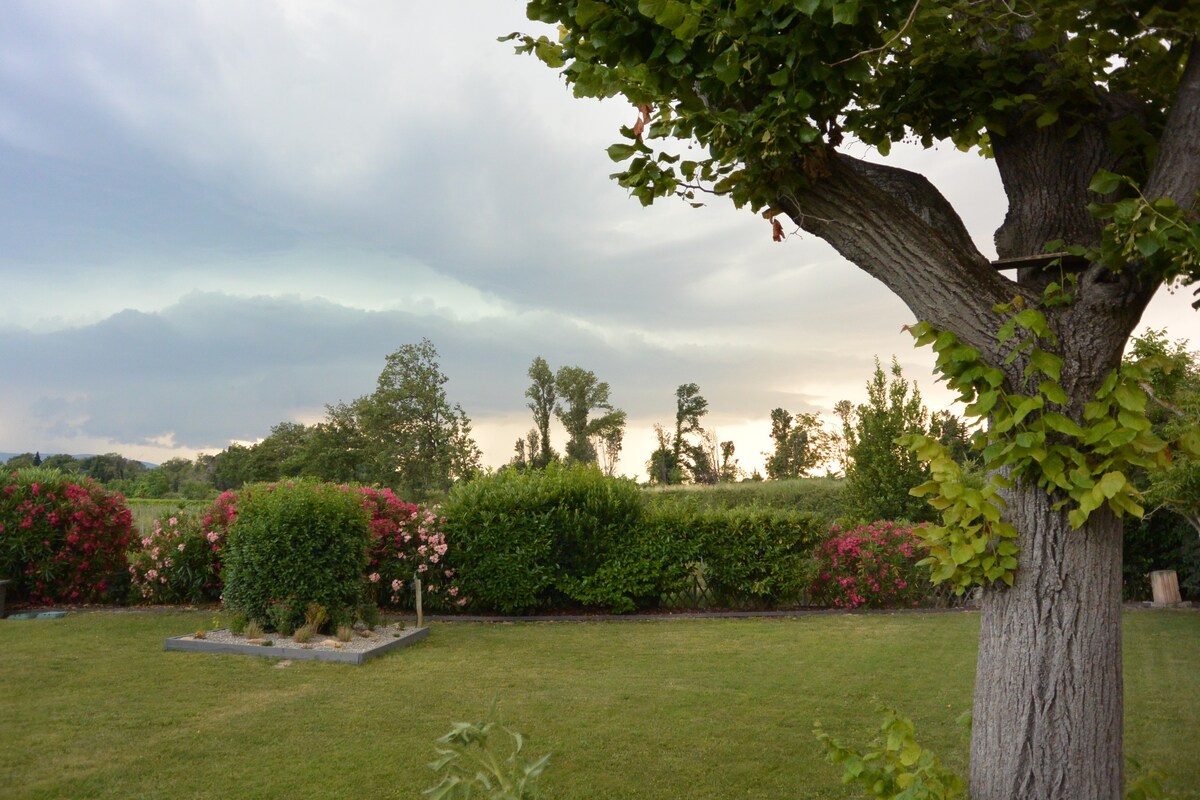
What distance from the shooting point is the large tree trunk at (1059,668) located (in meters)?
2.74

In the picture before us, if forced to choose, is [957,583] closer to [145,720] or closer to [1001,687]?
[1001,687]

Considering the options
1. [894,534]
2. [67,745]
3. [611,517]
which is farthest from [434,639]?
[894,534]

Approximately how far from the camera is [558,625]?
32.9ft

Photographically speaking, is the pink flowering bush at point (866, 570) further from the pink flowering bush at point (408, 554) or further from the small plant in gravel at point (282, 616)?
the small plant in gravel at point (282, 616)

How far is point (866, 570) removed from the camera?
1170 centimetres

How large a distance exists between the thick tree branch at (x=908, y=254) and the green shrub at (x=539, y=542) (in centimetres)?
818

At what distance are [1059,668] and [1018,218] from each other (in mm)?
1633

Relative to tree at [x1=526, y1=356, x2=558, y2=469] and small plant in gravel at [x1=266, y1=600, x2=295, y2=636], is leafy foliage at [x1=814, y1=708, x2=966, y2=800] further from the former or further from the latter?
tree at [x1=526, y1=356, x2=558, y2=469]

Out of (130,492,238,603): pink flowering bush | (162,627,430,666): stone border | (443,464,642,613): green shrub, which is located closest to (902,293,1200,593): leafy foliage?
(162,627,430,666): stone border

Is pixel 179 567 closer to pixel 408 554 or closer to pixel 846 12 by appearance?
pixel 408 554

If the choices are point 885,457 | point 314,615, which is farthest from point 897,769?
point 885,457

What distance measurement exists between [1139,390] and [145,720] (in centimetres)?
585

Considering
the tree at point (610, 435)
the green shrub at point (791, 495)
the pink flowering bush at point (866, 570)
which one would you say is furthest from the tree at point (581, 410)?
the pink flowering bush at point (866, 570)

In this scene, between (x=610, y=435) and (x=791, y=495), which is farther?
(x=610, y=435)
